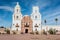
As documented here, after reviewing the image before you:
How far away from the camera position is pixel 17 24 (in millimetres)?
31484

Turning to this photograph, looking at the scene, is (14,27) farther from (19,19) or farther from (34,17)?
(34,17)

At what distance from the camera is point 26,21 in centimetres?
3231

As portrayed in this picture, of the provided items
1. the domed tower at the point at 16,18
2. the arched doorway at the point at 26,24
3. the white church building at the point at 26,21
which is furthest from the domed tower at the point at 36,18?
the domed tower at the point at 16,18

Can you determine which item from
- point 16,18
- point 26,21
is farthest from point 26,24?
point 16,18

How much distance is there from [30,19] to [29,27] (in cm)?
147

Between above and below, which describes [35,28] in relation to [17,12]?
below

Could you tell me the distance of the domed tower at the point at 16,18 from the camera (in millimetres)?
31031

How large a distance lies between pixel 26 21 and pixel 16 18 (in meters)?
1.92

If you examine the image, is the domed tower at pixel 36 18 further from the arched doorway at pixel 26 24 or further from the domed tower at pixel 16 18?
the domed tower at pixel 16 18

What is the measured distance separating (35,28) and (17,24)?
3320 millimetres

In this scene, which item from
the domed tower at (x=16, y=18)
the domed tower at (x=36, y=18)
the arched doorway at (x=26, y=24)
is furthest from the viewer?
the arched doorway at (x=26, y=24)

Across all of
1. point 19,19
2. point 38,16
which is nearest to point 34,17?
point 38,16

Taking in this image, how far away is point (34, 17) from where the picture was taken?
1257 inches

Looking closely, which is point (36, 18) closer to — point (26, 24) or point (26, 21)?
point (26, 21)
